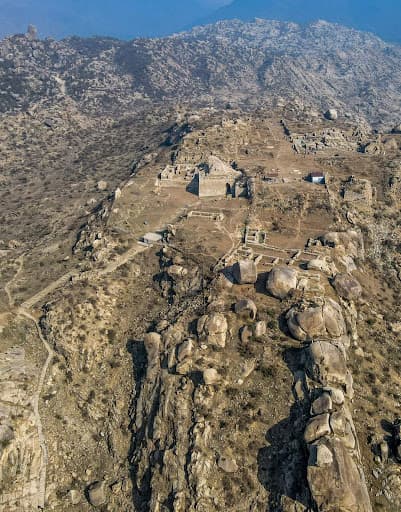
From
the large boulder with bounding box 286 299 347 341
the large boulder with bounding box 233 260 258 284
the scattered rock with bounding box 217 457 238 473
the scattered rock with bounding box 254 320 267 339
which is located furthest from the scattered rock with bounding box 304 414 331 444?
the large boulder with bounding box 233 260 258 284

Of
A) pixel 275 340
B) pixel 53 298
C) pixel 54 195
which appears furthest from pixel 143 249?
pixel 54 195

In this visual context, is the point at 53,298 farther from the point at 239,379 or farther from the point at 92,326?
the point at 239,379

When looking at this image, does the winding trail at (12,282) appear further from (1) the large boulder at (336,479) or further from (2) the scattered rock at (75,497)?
(1) the large boulder at (336,479)

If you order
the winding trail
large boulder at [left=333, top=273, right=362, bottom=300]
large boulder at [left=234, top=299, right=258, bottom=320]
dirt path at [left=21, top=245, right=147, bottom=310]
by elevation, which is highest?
large boulder at [left=333, top=273, right=362, bottom=300]

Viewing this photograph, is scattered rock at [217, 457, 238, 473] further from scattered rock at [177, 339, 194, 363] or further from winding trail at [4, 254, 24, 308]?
winding trail at [4, 254, 24, 308]

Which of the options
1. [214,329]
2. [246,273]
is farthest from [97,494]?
[246,273]

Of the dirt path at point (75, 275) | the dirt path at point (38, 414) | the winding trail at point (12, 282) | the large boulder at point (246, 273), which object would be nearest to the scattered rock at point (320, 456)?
the large boulder at point (246, 273)
